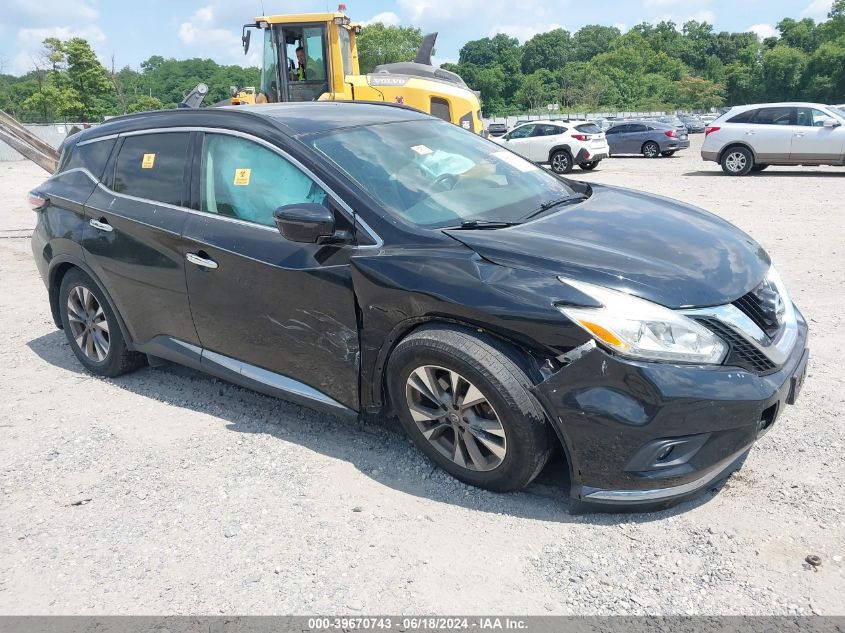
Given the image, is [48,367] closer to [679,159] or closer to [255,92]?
[255,92]

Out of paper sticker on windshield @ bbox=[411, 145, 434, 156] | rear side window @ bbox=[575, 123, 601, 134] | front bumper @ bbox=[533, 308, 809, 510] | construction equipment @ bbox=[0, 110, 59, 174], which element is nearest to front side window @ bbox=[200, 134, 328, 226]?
paper sticker on windshield @ bbox=[411, 145, 434, 156]

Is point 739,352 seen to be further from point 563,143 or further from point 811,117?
point 563,143

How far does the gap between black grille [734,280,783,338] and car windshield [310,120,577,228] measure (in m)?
1.12

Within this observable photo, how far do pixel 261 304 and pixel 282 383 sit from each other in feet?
1.41

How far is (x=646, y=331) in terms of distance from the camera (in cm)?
271

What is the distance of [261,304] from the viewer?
366 centimetres

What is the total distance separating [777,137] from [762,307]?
14.6 m

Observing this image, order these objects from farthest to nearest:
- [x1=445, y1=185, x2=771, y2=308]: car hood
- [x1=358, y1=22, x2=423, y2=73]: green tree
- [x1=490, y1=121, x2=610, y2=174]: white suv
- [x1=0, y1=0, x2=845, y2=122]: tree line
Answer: [x1=358, y1=22, x2=423, y2=73]: green tree, [x1=0, y1=0, x2=845, y2=122]: tree line, [x1=490, y1=121, x2=610, y2=174]: white suv, [x1=445, y1=185, x2=771, y2=308]: car hood

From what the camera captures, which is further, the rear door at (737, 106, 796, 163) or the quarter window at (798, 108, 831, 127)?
the rear door at (737, 106, 796, 163)

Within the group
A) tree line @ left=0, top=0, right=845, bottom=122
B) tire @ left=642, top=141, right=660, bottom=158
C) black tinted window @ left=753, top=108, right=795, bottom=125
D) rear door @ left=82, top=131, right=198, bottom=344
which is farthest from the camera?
tree line @ left=0, top=0, right=845, bottom=122

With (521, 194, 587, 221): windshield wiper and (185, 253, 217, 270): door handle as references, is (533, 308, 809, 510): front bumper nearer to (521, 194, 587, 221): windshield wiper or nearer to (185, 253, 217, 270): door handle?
(521, 194, 587, 221): windshield wiper

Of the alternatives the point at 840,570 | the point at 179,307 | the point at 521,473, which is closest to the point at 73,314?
the point at 179,307

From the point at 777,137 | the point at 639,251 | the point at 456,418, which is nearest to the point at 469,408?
the point at 456,418

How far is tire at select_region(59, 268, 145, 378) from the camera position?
15.2 feet
